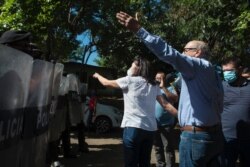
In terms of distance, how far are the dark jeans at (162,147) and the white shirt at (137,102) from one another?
277 centimetres

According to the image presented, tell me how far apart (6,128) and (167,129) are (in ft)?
19.8

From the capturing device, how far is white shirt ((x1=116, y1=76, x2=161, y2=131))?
20.5 ft

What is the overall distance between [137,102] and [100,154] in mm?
6532

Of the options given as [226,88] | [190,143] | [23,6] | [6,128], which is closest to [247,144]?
[226,88]

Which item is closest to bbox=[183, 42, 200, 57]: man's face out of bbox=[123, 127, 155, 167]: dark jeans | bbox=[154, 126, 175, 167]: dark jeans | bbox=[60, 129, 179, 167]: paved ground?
bbox=[123, 127, 155, 167]: dark jeans

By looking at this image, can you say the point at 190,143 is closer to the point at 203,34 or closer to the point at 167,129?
the point at 167,129

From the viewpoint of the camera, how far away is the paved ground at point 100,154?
10.9 meters

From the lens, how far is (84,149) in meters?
12.5

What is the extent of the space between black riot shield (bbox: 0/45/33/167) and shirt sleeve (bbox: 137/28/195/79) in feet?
3.36

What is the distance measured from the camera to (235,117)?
633cm

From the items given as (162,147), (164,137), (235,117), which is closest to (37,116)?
(235,117)

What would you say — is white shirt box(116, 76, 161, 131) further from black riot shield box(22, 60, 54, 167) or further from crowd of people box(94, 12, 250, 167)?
black riot shield box(22, 60, 54, 167)

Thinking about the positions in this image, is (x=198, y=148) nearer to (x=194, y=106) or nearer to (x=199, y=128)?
(x=199, y=128)

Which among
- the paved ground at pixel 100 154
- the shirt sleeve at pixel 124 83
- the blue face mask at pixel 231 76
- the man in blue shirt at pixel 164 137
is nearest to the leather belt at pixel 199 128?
the shirt sleeve at pixel 124 83
